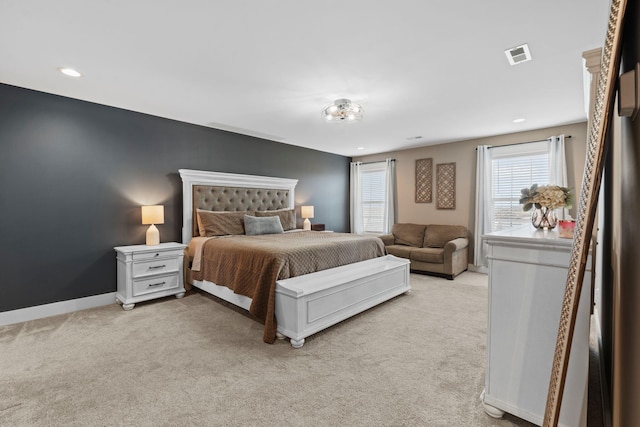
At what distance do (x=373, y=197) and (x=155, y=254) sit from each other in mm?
Answer: 4750

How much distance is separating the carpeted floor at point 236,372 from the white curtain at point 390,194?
3.42 metres

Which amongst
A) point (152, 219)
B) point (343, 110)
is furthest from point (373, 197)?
point (152, 219)

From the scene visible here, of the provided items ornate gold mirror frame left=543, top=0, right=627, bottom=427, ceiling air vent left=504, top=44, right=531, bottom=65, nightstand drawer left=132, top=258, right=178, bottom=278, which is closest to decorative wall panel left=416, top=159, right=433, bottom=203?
ceiling air vent left=504, top=44, right=531, bottom=65

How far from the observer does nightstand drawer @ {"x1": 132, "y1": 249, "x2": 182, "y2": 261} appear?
3507 millimetres

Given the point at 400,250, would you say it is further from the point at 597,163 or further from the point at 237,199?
the point at 597,163

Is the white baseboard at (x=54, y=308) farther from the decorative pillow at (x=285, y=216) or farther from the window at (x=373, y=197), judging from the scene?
the window at (x=373, y=197)

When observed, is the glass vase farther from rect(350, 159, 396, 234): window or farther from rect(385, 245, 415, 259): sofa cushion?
rect(350, 159, 396, 234): window

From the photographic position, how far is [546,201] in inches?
73.5

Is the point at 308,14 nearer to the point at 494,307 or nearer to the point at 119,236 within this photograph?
the point at 494,307

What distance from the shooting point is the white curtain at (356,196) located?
7.09 m

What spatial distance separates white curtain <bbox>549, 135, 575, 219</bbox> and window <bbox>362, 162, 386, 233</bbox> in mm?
3052

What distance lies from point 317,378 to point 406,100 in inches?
120

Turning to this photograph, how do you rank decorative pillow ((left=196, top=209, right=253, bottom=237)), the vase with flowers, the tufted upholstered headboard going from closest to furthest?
the vase with flowers
decorative pillow ((left=196, top=209, right=253, bottom=237))
the tufted upholstered headboard

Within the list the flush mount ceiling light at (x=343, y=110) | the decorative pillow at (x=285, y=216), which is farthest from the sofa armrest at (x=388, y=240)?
the flush mount ceiling light at (x=343, y=110)
